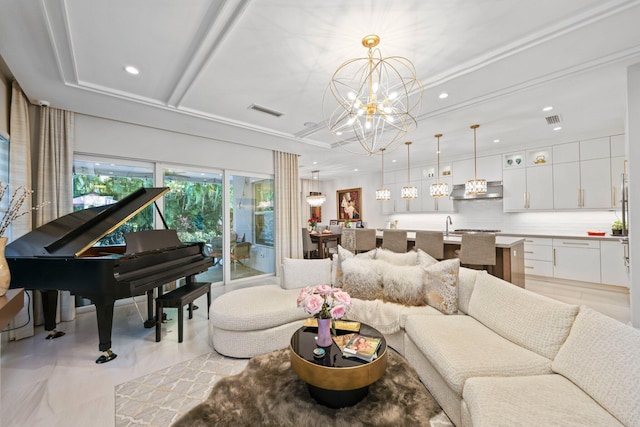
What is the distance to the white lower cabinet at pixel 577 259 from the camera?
4527 millimetres

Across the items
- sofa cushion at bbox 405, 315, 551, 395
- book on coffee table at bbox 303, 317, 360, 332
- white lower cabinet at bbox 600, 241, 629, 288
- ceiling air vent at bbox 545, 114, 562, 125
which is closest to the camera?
sofa cushion at bbox 405, 315, 551, 395

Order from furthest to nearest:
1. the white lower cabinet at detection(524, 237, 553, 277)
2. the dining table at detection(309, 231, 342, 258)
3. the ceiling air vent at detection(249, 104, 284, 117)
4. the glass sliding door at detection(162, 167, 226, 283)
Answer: the dining table at detection(309, 231, 342, 258) < the white lower cabinet at detection(524, 237, 553, 277) < the glass sliding door at detection(162, 167, 226, 283) < the ceiling air vent at detection(249, 104, 284, 117)

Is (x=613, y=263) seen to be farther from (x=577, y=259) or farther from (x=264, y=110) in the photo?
(x=264, y=110)

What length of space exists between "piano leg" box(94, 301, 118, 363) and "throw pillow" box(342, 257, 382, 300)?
2.24 meters

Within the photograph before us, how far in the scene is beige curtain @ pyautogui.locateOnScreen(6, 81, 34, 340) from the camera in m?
2.89

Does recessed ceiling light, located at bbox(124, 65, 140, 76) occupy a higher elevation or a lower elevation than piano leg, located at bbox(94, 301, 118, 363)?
higher

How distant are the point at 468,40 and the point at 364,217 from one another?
22.6 ft

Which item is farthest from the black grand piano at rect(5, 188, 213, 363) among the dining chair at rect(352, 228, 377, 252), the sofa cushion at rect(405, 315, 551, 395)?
the dining chair at rect(352, 228, 377, 252)

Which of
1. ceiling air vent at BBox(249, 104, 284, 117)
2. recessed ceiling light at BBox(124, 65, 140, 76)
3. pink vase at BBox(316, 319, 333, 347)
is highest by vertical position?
recessed ceiling light at BBox(124, 65, 140, 76)

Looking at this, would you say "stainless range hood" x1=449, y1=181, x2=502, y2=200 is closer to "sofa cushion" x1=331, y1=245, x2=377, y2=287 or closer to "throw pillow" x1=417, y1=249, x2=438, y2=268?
"throw pillow" x1=417, y1=249, x2=438, y2=268

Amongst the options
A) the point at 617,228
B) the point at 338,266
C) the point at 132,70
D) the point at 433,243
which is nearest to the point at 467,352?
the point at 338,266

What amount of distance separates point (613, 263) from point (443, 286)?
4174mm

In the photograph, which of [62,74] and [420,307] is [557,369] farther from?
[62,74]

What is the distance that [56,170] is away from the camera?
3.41 meters
